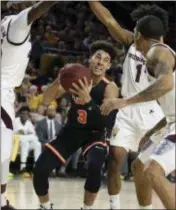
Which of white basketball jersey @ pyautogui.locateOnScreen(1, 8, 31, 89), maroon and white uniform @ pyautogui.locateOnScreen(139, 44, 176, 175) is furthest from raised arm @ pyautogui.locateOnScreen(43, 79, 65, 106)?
maroon and white uniform @ pyautogui.locateOnScreen(139, 44, 176, 175)

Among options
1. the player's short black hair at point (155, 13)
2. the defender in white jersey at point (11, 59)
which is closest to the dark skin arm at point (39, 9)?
the defender in white jersey at point (11, 59)

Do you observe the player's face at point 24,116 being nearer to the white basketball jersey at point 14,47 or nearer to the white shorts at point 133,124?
the white shorts at point 133,124

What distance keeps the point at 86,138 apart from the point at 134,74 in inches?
37.6

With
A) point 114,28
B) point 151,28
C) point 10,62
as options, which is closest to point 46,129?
point 114,28

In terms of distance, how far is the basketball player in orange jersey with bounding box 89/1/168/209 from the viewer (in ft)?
21.6

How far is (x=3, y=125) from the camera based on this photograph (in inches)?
217

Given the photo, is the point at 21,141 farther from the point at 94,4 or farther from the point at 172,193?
the point at 172,193

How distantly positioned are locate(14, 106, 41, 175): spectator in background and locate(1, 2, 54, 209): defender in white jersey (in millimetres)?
5468

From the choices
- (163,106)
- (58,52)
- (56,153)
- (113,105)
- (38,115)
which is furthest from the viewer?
(58,52)

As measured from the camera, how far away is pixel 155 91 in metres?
4.78

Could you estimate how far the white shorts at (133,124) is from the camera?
6.61m

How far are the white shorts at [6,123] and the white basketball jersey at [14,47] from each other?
145 mm

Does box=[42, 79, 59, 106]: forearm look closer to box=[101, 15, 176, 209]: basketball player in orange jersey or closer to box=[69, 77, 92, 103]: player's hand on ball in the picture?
box=[69, 77, 92, 103]: player's hand on ball

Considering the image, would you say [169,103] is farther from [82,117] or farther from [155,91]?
[82,117]
